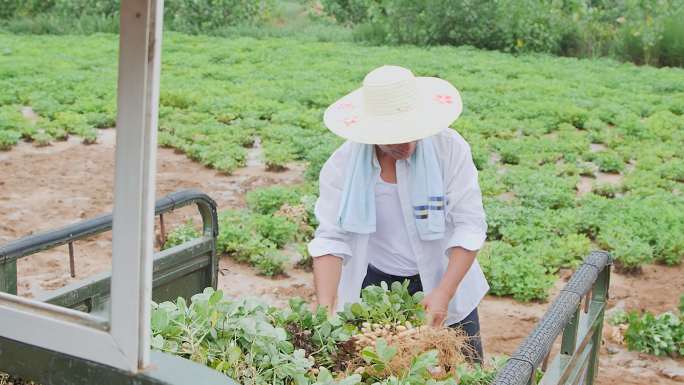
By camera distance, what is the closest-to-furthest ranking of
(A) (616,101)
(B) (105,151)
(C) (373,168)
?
(C) (373,168)
(B) (105,151)
(A) (616,101)

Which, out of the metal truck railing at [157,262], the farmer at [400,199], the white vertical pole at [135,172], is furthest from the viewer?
the farmer at [400,199]

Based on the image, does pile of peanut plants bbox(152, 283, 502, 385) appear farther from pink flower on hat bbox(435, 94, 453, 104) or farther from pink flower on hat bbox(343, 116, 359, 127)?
pink flower on hat bbox(435, 94, 453, 104)

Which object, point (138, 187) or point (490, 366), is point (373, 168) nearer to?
point (490, 366)

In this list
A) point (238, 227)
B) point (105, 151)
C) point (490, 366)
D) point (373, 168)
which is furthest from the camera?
point (105, 151)

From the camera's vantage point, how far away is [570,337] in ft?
8.50

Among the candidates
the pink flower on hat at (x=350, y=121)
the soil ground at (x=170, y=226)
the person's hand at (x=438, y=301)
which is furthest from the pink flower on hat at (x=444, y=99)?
the soil ground at (x=170, y=226)

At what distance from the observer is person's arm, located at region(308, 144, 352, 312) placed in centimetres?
332

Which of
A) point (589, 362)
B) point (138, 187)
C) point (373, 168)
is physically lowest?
point (589, 362)

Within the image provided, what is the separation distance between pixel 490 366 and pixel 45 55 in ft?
41.4

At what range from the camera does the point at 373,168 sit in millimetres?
3330

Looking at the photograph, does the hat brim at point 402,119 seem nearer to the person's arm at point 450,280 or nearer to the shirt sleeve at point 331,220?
the shirt sleeve at point 331,220

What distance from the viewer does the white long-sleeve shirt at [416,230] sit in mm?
3299

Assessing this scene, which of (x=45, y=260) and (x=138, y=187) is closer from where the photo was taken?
(x=138, y=187)

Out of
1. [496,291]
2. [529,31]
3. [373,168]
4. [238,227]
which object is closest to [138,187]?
[373,168]
